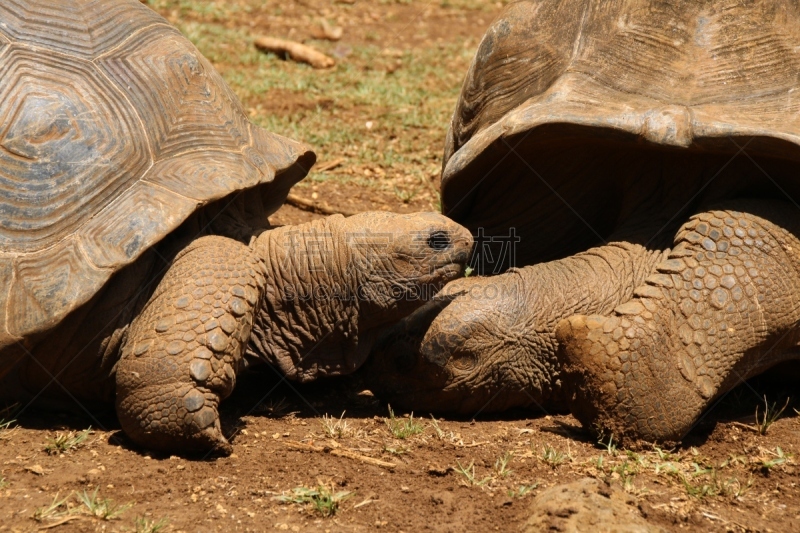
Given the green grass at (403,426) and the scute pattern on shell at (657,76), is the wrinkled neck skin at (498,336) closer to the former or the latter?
the green grass at (403,426)

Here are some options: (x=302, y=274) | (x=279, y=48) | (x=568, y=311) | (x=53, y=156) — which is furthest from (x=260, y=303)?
(x=279, y=48)

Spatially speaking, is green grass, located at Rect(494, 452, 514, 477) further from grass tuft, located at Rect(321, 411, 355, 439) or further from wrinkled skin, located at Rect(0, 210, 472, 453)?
wrinkled skin, located at Rect(0, 210, 472, 453)

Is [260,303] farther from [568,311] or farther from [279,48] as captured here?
[279,48]

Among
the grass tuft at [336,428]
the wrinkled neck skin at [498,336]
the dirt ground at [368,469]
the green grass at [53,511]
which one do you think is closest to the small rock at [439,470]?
the dirt ground at [368,469]

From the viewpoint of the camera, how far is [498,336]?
3709 millimetres

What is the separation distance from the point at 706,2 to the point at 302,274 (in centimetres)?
209

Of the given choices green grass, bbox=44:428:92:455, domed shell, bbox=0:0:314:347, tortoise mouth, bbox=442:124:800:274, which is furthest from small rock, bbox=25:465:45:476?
tortoise mouth, bbox=442:124:800:274

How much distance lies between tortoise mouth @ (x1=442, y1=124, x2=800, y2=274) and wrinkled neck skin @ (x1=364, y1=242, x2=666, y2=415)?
0.26 metres

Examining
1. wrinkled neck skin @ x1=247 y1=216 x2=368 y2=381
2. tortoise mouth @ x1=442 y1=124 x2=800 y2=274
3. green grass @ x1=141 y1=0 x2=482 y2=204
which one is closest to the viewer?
tortoise mouth @ x1=442 y1=124 x2=800 y2=274

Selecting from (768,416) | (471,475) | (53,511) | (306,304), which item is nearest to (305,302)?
(306,304)

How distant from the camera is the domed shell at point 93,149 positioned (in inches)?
129

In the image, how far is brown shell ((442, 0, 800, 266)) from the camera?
357 cm

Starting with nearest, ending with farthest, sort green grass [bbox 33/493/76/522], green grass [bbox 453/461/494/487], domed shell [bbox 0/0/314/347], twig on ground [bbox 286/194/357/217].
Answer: green grass [bbox 33/493/76/522] → green grass [bbox 453/461/494/487] → domed shell [bbox 0/0/314/347] → twig on ground [bbox 286/194/357/217]

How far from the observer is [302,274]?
382 centimetres
